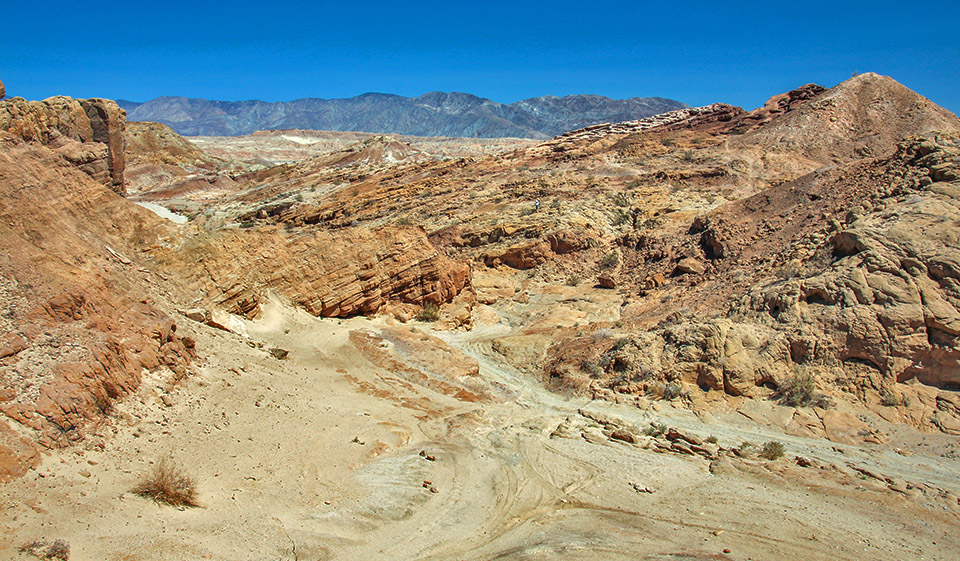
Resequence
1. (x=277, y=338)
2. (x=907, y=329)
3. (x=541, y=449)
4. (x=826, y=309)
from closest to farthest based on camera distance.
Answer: (x=541, y=449), (x=907, y=329), (x=826, y=309), (x=277, y=338)

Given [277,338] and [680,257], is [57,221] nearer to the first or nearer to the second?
[277,338]

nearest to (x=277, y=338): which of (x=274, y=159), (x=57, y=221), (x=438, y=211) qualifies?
(x=57, y=221)

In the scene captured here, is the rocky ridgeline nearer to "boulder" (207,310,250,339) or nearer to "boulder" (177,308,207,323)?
"boulder" (207,310,250,339)

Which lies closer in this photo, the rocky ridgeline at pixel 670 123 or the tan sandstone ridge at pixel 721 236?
the tan sandstone ridge at pixel 721 236

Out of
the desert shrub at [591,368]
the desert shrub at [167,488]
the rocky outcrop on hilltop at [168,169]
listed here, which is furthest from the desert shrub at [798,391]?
the rocky outcrop on hilltop at [168,169]

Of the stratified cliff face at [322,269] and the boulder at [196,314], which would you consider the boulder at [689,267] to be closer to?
the stratified cliff face at [322,269]

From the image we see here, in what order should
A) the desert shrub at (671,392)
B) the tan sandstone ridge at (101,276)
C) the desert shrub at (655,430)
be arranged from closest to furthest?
the tan sandstone ridge at (101,276) < the desert shrub at (655,430) < the desert shrub at (671,392)

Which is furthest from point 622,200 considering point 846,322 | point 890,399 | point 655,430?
point 655,430
